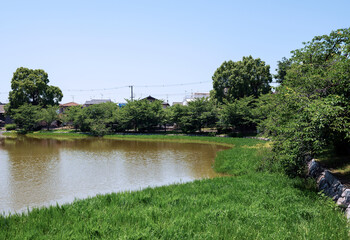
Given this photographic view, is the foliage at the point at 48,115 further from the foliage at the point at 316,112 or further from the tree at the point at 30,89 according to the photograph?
the foliage at the point at 316,112

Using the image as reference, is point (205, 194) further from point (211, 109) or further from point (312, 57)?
point (211, 109)

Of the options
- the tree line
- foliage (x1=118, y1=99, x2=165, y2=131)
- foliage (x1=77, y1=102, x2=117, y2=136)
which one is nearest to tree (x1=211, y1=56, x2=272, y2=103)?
the tree line

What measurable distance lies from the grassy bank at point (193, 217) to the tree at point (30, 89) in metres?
44.6

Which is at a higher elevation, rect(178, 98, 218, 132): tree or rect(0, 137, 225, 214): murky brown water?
rect(178, 98, 218, 132): tree

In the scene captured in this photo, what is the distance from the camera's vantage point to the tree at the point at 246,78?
3241cm

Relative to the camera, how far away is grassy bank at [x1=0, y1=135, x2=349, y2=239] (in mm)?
4953

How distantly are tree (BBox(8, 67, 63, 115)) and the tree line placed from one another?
18cm

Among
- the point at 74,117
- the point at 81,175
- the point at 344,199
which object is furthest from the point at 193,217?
the point at 74,117

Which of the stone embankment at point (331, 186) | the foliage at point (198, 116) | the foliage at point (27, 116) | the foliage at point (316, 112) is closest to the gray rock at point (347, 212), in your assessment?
the stone embankment at point (331, 186)

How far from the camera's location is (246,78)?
32.5m

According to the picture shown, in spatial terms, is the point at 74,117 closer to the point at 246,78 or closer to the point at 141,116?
the point at 141,116

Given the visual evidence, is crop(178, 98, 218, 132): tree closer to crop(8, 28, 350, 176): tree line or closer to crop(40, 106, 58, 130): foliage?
crop(8, 28, 350, 176): tree line

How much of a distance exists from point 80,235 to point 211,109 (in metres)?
28.7

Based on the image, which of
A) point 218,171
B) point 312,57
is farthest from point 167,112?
point 312,57
